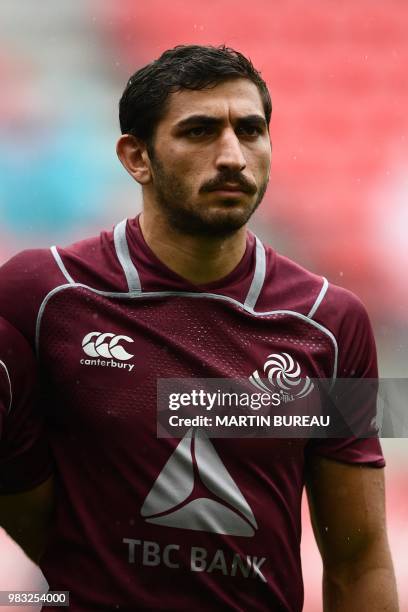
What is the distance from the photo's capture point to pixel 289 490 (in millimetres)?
2320

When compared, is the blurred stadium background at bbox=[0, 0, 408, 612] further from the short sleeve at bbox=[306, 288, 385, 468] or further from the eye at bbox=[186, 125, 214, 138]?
the eye at bbox=[186, 125, 214, 138]

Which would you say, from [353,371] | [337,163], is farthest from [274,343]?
[337,163]

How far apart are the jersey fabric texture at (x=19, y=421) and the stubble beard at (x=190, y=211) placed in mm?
396

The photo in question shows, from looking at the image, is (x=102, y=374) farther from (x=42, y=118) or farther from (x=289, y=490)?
(x=42, y=118)

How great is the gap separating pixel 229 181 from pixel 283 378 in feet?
1.34

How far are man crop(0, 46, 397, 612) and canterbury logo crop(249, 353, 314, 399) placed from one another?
2 centimetres

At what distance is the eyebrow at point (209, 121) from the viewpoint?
7.55 ft

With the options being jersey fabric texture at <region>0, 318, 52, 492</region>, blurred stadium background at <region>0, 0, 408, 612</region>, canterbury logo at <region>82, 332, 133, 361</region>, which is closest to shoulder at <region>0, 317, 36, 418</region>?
jersey fabric texture at <region>0, 318, 52, 492</region>

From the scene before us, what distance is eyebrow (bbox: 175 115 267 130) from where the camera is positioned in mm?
2303

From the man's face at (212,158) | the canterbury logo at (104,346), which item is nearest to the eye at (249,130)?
the man's face at (212,158)

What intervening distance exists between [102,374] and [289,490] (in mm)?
436

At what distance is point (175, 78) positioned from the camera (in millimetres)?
2375

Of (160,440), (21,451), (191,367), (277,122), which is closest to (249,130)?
(191,367)

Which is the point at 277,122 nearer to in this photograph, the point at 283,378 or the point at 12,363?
the point at 283,378
